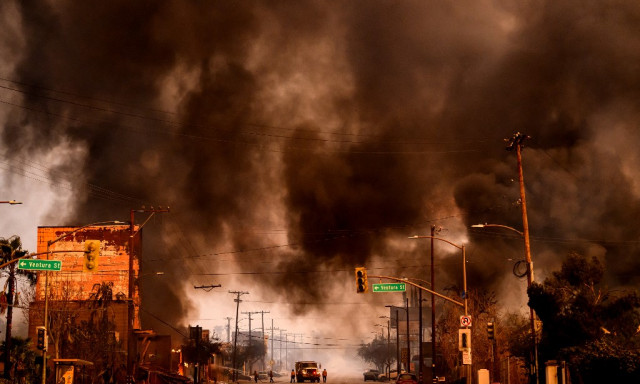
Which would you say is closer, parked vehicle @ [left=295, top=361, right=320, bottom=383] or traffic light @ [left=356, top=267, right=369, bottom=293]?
traffic light @ [left=356, top=267, right=369, bottom=293]

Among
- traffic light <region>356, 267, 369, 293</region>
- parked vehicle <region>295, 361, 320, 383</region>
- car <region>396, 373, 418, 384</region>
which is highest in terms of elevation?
traffic light <region>356, 267, 369, 293</region>

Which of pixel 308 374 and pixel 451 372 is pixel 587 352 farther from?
pixel 308 374

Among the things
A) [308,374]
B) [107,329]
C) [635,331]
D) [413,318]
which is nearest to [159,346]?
[107,329]

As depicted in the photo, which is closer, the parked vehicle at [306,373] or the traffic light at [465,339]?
the traffic light at [465,339]

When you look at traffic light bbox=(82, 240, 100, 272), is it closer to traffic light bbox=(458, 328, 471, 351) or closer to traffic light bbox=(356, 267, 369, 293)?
traffic light bbox=(356, 267, 369, 293)

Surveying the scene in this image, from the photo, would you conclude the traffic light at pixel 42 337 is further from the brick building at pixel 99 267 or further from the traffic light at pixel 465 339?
the brick building at pixel 99 267

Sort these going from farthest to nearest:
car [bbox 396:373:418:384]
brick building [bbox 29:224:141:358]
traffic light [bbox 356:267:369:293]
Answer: brick building [bbox 29:224:141:358] < car [bbox 396:373:418:384] < traffic light [bbox 356:267:369:293]

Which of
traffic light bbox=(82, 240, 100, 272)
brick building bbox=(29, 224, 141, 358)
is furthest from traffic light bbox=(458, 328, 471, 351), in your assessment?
brick building bbox=(29, 224, 141, 358)

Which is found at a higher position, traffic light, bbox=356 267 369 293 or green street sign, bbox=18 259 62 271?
green street sign, bbox=18 259 62 271

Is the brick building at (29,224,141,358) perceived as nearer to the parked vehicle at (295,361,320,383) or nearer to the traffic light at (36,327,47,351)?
the parked vehicle at (295,361,320,383)

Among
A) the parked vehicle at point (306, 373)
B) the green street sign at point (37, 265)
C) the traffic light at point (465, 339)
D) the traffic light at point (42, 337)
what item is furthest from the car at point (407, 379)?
the green street sign at point (37, 265)

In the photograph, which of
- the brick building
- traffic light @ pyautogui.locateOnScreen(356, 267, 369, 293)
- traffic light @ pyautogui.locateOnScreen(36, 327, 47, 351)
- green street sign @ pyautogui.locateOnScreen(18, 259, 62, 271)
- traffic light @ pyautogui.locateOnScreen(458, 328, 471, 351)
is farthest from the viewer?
the brick building

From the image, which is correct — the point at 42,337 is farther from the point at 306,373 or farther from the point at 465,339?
the point at 306,373

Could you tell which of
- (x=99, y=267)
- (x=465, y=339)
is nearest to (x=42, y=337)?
(x=465, y=339)
